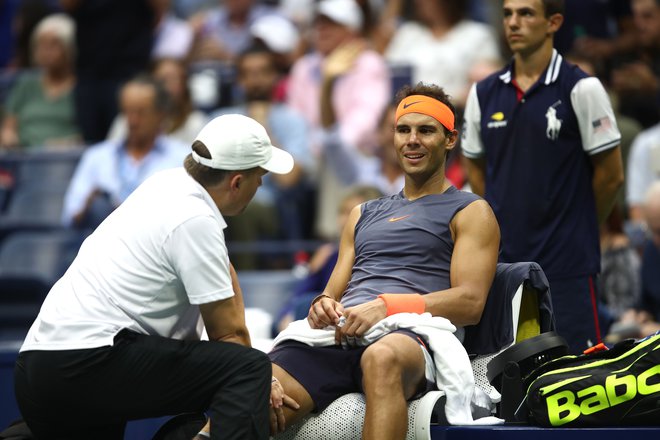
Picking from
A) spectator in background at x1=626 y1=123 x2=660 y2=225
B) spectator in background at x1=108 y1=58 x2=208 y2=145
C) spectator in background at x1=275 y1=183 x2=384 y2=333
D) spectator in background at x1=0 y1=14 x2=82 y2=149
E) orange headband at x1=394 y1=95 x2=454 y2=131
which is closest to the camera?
orange headband at x1=394 y1=95 x2=454 y2=131

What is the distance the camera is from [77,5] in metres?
10.5

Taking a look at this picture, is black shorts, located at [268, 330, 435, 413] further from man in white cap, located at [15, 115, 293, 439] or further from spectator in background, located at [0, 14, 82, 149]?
spectator in background, located at [0, 14, 82, 149]

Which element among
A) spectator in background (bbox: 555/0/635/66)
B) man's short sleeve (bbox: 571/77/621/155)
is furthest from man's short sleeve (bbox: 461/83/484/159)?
spectator in background (bbox: 555/0/635/66)

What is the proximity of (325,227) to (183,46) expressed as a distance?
3013 millimetres

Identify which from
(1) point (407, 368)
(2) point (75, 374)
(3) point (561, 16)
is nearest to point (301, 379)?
(1) point (407, 368)

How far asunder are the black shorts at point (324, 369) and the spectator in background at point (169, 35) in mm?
6537

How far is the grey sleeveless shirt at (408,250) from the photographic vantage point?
186 inches

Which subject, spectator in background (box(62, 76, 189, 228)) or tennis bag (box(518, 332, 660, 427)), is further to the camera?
spectator in background (box(62, 76, 189, 228))

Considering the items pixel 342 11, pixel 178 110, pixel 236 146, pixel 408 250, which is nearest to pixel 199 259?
pixel 236 146

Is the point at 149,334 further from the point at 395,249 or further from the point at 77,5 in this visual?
the point at 77,5

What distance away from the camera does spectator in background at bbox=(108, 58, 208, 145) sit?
30.2 feet

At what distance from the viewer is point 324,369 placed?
4.54 metres

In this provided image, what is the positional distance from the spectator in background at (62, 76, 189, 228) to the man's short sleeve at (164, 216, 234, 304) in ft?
14.2

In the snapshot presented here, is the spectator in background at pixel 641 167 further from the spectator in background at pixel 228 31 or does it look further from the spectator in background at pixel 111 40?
the spectator in background at pixel 111 40
